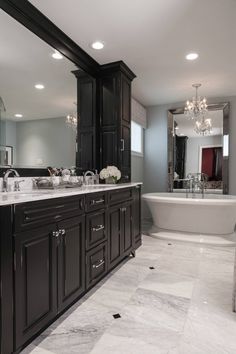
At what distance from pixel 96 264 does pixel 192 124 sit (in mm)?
3724

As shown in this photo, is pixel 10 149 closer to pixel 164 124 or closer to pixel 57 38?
pixel 57 38

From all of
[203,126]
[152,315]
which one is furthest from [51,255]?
[203,126]

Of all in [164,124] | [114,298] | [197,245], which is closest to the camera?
[114,298]

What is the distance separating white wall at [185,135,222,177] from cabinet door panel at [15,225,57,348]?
3.99 metres

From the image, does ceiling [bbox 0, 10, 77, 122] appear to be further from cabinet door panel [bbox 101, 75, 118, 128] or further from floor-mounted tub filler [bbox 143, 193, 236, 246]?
floor-mounted tub filler [bbox 143, 193, 236, 246]

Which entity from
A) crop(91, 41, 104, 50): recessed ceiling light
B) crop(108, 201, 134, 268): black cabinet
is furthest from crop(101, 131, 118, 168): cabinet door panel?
crop(91, 41, 104, 50): recessed ceiling light

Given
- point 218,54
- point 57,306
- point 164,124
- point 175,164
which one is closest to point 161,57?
point 218,54

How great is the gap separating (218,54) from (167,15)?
105cm

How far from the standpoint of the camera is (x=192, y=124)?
4.90 m

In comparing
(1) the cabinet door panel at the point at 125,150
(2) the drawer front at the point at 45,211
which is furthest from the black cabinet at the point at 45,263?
(1) the cabinet door panel at the point at 125,150

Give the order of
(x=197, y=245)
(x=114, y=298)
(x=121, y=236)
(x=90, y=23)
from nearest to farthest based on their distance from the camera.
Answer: (x=114, y=298), (x=90, y=23), (x=121, y=236), (x=197, y=245)

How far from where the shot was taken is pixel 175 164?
510cm

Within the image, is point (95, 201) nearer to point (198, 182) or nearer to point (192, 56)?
point (192, 56)

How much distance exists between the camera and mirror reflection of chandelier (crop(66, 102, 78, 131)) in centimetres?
287
